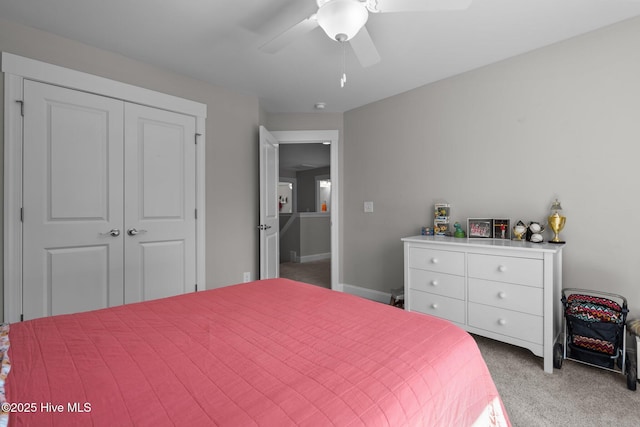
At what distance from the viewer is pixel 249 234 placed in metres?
3.53

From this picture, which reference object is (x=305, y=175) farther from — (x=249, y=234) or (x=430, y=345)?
(x=430, y=345)

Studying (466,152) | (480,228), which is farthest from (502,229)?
(466,152)

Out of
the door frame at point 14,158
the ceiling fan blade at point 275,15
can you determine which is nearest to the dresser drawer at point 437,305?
the ceiling fan blade at point 275,15

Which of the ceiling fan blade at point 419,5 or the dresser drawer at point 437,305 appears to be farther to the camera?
the dresser drawer at point 437,305

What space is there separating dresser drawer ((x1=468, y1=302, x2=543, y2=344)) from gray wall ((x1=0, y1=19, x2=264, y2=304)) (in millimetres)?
2310

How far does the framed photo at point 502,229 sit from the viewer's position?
2611mm

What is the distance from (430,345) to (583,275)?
205cm

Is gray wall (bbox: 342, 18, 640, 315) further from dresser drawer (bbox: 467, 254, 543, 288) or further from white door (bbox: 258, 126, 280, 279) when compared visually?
white door (bbox: 258, 126, 280, 279)

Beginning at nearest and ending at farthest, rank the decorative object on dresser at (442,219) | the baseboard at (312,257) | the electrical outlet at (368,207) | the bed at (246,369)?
the bed at (246,369)
the decorative object on dresser at (442,219)
the electrical outlet at (368,207)
the baseboard at (312,257)

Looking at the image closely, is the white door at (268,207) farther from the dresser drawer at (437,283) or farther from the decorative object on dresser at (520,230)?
the decorative object on dresser at (520,230)

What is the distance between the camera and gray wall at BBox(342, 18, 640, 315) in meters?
2.13

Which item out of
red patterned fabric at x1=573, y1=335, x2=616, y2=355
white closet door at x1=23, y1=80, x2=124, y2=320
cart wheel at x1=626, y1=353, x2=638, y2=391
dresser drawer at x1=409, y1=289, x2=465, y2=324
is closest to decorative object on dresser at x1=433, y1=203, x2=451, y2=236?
dresser drawer at x1=409, y1=289, x2=465, y2=324

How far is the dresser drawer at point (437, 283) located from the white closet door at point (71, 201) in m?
2.51

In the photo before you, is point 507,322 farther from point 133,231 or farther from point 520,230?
point 133,231
